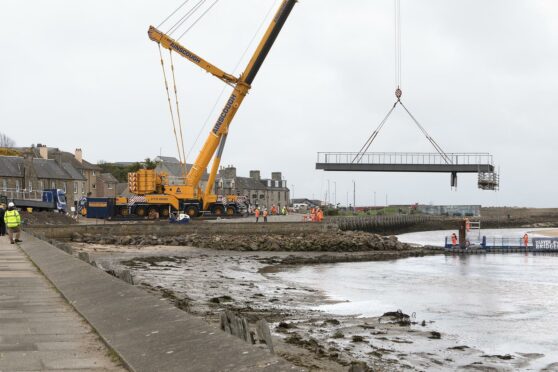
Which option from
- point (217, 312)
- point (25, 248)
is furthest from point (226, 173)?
point (217, 312)

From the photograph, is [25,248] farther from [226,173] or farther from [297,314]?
[226,173]

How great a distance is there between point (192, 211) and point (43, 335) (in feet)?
145

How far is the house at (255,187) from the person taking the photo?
122m

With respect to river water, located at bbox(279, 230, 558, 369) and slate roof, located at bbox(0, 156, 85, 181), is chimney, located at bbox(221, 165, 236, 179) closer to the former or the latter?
slate roof, located at bbox(0, 156, 85, 181)

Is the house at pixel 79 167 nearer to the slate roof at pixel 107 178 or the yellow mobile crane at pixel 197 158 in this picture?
the slate roof at pixel 107 178

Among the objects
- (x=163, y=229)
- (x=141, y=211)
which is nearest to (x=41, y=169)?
(x=141, y=211)

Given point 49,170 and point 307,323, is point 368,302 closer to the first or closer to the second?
point 307,323

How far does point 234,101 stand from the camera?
52.0 meters

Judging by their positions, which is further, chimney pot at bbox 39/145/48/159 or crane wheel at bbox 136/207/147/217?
chimney pot at bbox 39/145/48/159

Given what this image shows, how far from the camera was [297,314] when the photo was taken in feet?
56.9

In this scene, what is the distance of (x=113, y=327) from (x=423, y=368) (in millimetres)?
6172

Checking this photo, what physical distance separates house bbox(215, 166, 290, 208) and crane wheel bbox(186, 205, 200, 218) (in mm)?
60779

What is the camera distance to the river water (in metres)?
16.9

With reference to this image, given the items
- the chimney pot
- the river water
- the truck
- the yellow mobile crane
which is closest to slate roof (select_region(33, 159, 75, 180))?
the chimney pot
